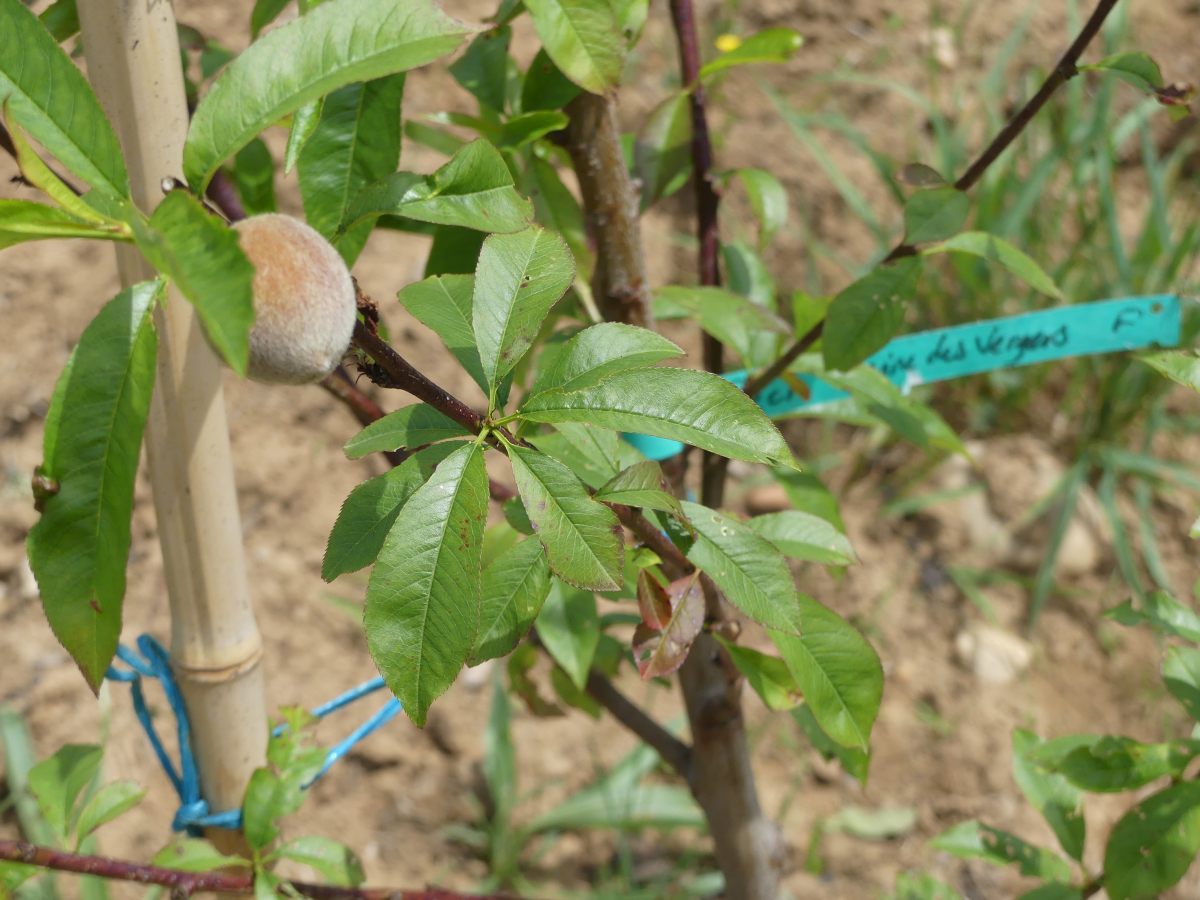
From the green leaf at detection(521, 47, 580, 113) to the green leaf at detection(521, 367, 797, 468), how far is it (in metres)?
0.33

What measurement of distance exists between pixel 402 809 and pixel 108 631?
3.95ft

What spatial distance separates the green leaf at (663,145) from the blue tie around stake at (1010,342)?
0.76 ft

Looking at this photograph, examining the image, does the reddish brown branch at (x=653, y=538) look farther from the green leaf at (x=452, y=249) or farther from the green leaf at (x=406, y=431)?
the green leaf at (x=452, y=249)

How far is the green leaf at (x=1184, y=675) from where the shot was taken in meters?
0.76

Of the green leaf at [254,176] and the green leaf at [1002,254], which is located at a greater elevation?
the green leaf at [254,176]

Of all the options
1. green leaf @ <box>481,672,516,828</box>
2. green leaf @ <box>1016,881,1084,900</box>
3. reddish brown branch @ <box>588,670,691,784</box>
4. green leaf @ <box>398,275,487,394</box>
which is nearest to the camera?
green leaf @ <box>398,275,487,394</box>

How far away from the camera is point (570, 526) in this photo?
1.62ft

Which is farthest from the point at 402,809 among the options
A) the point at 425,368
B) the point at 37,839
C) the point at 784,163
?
the point at 784,163

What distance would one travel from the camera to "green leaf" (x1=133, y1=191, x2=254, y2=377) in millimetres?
335

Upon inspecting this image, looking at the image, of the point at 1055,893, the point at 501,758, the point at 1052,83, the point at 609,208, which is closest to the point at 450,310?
the point at 609,208

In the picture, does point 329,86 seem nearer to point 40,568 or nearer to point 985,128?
point 40,568

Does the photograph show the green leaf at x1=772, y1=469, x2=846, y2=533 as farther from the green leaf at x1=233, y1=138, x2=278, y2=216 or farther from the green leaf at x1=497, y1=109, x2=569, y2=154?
the green leaf at x1=233, y1=138, x2=278, y2=216

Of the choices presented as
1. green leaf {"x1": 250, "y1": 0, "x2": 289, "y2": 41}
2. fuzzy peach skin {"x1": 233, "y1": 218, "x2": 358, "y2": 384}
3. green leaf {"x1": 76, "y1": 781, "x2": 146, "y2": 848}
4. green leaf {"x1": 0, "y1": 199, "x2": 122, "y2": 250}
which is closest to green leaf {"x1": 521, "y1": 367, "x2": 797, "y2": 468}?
fuzzy peach skin {"x1": 233, "y1": 218, "x2": 358, "y2": 384}

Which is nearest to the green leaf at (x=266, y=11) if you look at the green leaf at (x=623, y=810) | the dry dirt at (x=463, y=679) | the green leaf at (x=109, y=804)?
the green leaf at (x=109, y=804)
